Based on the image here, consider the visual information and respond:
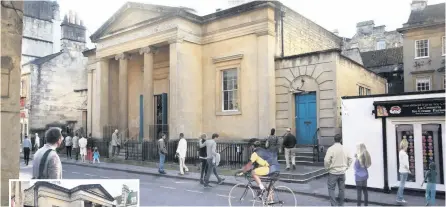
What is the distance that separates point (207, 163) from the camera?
27.1 feet

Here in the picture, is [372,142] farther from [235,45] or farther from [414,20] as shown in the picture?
[235,45]

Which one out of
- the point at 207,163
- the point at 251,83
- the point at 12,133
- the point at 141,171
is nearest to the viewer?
the point at 12,133

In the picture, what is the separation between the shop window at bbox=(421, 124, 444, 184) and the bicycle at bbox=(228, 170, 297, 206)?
221cm

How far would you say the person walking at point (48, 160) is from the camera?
3.52 meters

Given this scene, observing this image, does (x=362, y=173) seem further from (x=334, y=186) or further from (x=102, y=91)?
(x=102, y=91)

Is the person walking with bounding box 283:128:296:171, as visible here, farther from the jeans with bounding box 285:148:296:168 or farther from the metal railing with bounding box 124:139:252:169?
the metal railing with bounding box 124:139:252:169

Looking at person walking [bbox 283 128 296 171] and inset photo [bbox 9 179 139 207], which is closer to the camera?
inset photo [bbox 9 179 139 207]

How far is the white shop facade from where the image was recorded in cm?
571

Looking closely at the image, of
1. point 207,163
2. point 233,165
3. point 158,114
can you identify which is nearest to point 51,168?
point 207,163

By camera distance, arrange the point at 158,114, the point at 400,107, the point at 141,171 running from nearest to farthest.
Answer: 1. the point at 400,107
2. the point at 141,171
3. the point at 158,114

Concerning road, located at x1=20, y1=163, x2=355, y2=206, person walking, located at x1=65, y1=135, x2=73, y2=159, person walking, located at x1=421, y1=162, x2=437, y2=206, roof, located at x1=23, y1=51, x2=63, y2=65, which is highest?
roof, located at x1=23, y1=51, x2=63, y2=65

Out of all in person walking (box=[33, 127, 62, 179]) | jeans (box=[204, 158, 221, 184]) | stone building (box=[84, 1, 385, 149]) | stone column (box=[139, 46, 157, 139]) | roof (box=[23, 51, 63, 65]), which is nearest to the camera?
person walking (box=[33, 127, 62, 179])

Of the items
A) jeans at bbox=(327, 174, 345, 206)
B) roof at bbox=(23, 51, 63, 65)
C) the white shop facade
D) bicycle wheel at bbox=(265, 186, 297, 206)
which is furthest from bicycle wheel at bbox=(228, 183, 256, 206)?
roof at bbox=(23, 51, 63, 65)

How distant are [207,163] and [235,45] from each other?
4.60 meters
